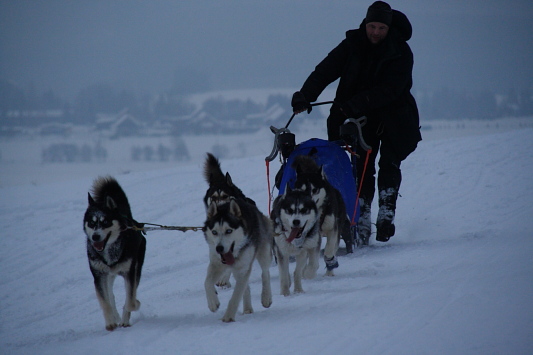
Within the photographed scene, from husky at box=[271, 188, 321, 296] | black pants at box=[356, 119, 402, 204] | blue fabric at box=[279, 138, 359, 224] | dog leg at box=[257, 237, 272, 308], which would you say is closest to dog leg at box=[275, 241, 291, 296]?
husky at box=[271, 188, 321, 296]

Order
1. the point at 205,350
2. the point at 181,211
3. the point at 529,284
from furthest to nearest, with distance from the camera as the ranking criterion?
the point at 181,211
the point at 529,284
the point at 205,350

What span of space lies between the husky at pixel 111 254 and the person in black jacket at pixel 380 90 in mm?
2247

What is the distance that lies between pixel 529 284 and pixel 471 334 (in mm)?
926

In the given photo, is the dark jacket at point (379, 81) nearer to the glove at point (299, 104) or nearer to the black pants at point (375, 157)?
the black pants at point (375, 157)

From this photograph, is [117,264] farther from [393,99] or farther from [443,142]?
[443,142]

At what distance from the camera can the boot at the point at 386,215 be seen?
561 cm

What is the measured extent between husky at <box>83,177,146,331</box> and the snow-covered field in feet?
0.61

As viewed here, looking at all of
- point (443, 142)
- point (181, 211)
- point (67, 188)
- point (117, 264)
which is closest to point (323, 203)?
point (117, 264)

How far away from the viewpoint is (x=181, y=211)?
898 centimetres

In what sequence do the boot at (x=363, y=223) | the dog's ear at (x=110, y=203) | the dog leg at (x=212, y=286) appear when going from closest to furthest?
the dog leg at (x=212, y=286)
the dog's ear at (x=110, y=203)
the boot at (x=363, y=223)

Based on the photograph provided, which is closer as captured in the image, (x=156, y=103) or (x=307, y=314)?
(x=307, y=314)

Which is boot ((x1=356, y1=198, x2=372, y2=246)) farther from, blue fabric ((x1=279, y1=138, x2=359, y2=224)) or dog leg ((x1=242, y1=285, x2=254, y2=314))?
dog leg ((x1=242, y1=285, x2=254, y2=314))

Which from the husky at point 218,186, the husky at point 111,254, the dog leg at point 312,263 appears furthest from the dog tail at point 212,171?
the husky at point 111,254

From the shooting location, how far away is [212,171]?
6.29 meters
